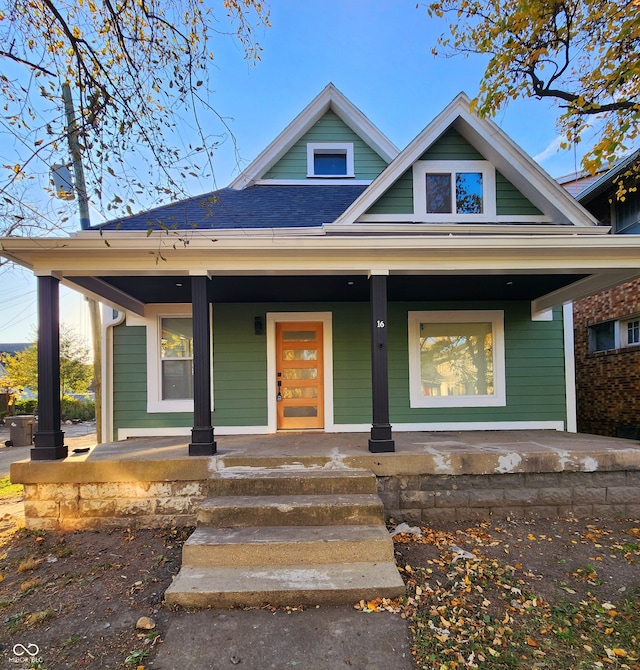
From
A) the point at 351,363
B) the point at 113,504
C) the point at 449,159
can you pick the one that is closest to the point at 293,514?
the point at 113,504

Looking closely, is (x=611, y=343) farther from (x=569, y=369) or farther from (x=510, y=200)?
(x=510, y=200)

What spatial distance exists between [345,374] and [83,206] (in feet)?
20.5

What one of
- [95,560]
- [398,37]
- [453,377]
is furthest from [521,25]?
[95,560]

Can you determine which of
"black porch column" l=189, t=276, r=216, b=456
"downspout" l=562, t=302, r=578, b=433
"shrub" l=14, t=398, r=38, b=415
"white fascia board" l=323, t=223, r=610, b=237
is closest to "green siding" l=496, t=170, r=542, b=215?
"white fascia board" l=323, t=223, r=610, b=237

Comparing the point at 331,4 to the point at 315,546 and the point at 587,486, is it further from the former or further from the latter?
the point at 587,486

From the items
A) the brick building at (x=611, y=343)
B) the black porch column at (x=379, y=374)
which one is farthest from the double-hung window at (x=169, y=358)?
the brick building at (x=611, y=343)

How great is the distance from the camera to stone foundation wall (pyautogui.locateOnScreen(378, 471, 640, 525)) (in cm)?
407

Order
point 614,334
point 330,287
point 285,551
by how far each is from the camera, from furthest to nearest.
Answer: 1. point 614,334
2. point 330,287
3. point 285,551

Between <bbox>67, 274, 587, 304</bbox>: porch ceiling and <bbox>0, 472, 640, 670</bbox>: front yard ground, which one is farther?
<bbox>67, 274, 587, 304</bbox>: porch ceiling

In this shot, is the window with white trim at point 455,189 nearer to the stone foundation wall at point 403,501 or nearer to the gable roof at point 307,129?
the gable roof at point 307,129

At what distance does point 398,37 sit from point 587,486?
609 centimetres

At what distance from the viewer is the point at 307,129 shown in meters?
7.50

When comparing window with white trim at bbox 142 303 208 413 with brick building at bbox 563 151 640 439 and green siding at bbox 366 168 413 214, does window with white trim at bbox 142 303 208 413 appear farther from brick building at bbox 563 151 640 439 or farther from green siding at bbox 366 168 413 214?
brick building at bbox 563 151 640 439

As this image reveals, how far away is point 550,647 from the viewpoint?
7.68 feet
